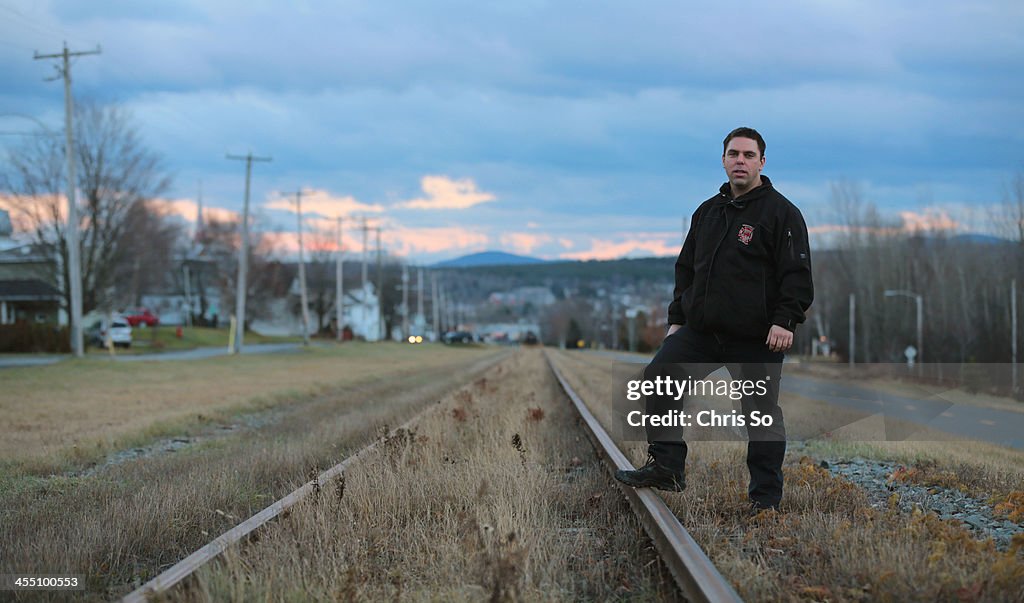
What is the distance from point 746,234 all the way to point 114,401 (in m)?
13.8

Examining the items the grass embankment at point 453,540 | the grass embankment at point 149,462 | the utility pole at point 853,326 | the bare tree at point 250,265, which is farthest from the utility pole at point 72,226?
the bare tree at point 250,265

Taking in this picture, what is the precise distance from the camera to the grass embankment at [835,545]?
11.8 feet

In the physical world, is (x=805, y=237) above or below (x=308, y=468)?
above

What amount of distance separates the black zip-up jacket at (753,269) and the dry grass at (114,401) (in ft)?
19.9

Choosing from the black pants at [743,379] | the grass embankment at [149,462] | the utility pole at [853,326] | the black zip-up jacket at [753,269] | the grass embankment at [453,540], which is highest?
the black zip-up jacket at [753,269]

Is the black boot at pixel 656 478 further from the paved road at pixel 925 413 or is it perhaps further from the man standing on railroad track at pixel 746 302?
the paved road at pixel 925 413

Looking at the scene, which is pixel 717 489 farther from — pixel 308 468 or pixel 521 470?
pixel 308 468

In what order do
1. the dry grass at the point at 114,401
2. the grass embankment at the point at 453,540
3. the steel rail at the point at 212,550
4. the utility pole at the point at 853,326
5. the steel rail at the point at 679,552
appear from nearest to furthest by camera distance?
the steel rail at the point at 679,552, the steel rail at the point at 212,550, the grass embankment at the point at 453,540, the dry grass at the point at 114,401, the utility pole at the point at 853,326

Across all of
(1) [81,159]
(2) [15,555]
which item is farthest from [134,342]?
(2) [15,555]

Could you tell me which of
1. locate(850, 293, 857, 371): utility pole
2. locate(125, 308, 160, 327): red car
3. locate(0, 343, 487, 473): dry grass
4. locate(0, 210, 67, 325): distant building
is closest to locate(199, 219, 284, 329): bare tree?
locate(125, 308, 160, 327): red car

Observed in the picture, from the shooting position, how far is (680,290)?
545 cm

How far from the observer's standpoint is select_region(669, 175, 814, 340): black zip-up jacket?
485cm

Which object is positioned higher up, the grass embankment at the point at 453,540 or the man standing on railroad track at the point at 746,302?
the man standing on railroad track at the point at 746,302

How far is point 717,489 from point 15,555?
13.2 ft
